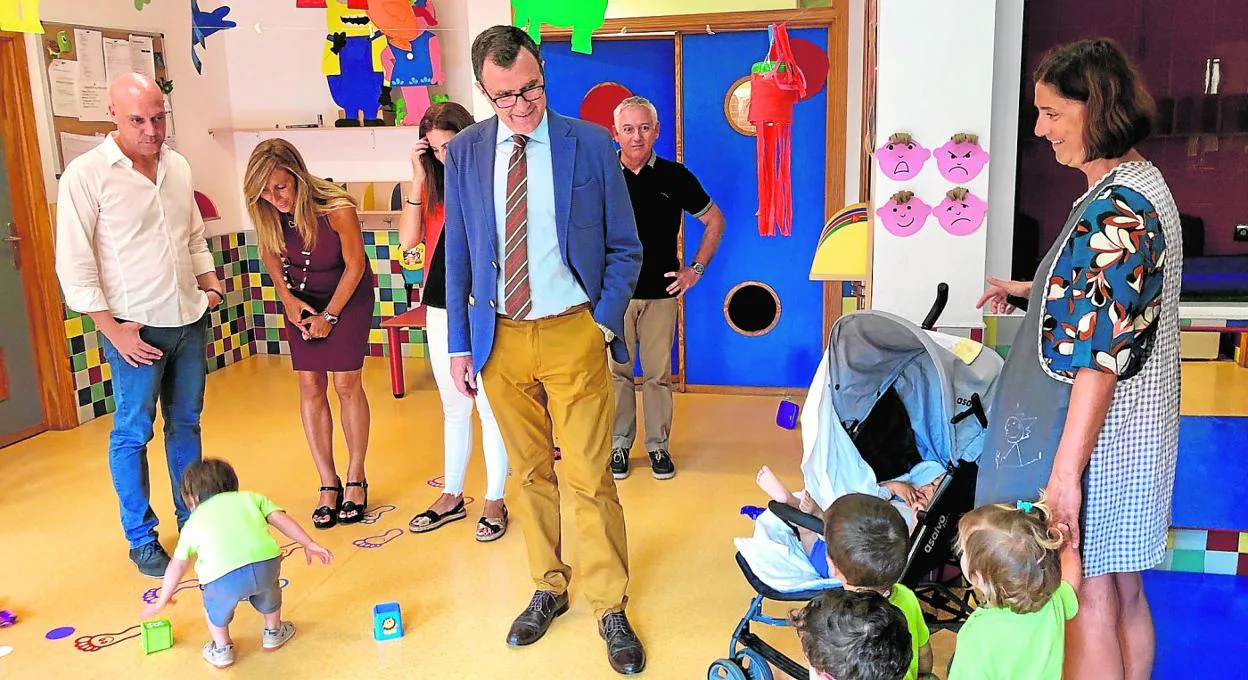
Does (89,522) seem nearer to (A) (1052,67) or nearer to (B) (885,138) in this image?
(B) (885,138)

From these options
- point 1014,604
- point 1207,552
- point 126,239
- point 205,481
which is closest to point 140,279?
point 126,239

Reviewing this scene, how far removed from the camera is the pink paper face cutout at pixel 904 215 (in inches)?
123

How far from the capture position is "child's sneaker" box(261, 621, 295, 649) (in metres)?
2.78

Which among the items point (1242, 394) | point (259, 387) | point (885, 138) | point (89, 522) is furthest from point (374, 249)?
point (1242, 394)

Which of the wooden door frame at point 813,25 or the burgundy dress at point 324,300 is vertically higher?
the wooden door frame at point 813,25

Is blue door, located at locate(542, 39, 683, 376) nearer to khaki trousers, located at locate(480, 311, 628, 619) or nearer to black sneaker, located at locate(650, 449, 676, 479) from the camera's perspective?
black sneaker, located at locate(650, 449, 676, 479)

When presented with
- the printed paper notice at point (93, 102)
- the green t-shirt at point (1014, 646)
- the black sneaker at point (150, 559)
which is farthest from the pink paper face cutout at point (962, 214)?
the printed paper notice at point (93, 102)

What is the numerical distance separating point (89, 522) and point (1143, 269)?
11.9ft

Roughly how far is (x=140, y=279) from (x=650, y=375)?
1990 millimetres

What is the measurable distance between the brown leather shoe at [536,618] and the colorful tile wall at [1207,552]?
5.27ft

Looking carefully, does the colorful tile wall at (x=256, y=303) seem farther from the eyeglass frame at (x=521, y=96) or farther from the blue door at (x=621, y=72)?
the eyeglass frame at (x=521, y=96)

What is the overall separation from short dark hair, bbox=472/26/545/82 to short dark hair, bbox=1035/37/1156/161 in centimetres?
119

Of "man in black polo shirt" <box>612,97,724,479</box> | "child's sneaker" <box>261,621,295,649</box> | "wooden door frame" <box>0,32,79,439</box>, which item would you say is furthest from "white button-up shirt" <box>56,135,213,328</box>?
"wooden door frame" <box>0,32,79,439</box>

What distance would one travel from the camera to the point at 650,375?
418cm
